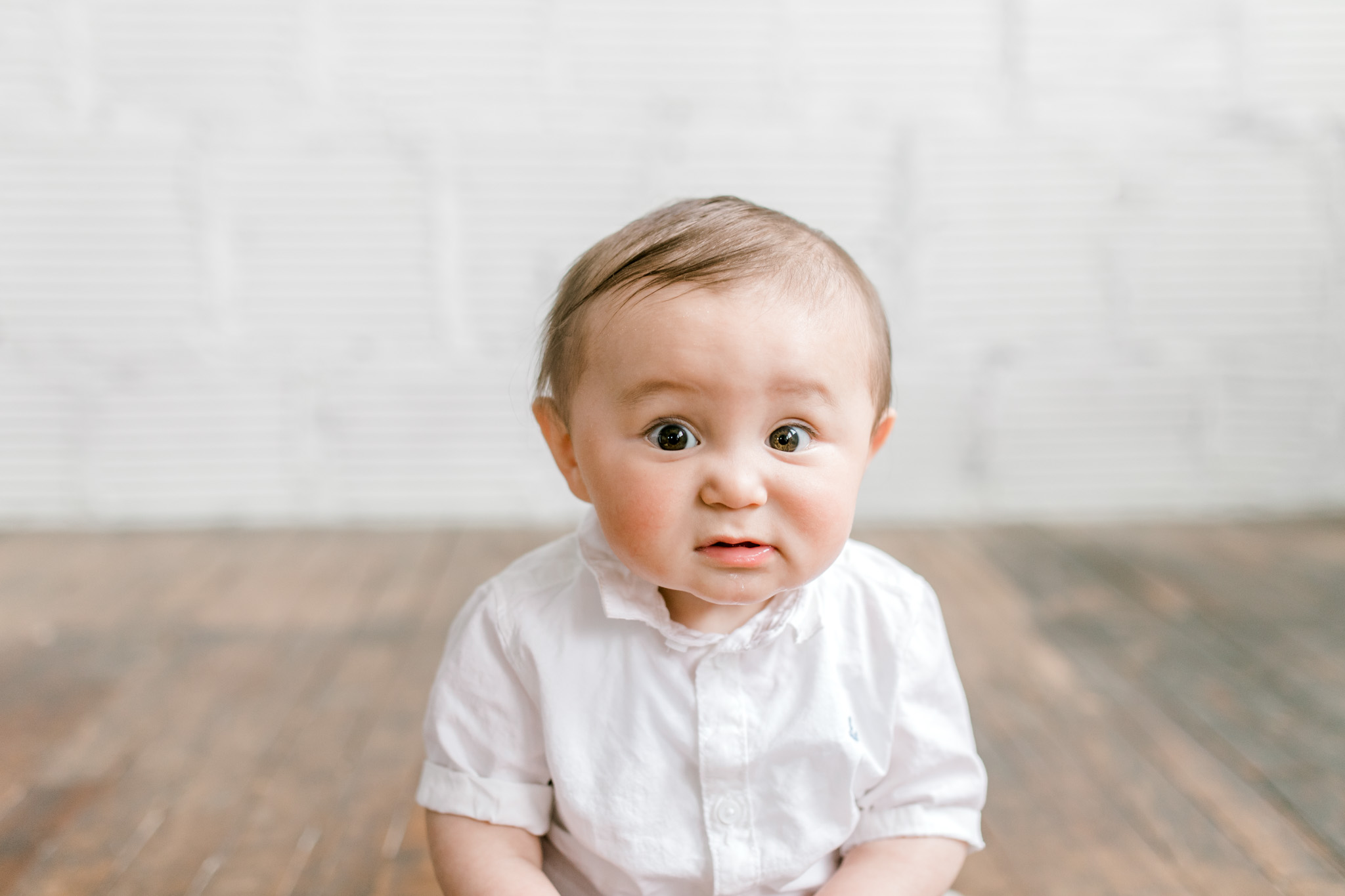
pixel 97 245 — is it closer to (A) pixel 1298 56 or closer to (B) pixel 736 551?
(B) pixel 736 551

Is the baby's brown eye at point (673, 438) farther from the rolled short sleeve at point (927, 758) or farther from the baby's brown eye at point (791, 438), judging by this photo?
the rolled short sleeve at point (927, 758)

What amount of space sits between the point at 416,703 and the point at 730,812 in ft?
2.73

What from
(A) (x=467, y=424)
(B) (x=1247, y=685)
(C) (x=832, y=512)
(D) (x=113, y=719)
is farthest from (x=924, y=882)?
(A) (x=467, y=424)

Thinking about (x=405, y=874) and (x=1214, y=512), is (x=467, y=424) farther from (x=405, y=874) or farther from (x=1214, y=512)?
(x=1214, y=512)

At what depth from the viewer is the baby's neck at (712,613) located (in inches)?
31.9

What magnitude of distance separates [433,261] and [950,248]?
983mm

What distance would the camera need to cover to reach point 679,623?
81 centimetres

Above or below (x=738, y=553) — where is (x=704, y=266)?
above

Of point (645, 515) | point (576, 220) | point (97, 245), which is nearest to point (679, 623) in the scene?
point (645, 515)

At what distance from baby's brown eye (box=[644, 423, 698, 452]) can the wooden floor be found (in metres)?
0.67

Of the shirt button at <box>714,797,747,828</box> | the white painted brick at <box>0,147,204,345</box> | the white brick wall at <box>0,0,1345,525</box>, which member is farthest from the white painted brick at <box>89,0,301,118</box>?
the shirt button at <box>714,797,747,828</box>

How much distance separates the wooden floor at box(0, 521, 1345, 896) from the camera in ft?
3.97

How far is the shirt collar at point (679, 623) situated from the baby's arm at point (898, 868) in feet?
0.55

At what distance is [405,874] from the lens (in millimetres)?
1184
